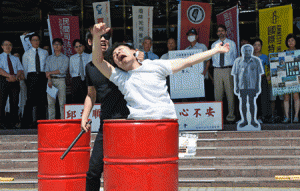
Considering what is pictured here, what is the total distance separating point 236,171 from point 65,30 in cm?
668

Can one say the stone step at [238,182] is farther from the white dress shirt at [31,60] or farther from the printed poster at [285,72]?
the white dress shirt at [31,60]

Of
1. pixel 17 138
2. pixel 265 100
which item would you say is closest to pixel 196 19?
pixel 265 100

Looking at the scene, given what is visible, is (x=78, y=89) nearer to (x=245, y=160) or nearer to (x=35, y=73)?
(x=35, y=73)

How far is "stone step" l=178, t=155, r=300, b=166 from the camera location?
25.8 feet

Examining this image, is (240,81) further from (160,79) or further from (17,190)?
(160,79)

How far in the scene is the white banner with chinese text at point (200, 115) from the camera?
9234 millimetres

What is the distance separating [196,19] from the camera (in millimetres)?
11688

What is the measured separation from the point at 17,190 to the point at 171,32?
27.1 feet

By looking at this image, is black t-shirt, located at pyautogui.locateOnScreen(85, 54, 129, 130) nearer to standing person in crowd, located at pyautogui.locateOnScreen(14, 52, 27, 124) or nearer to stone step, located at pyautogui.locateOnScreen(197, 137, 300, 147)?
stone step, located at pyautogui.locateOnScreen(197, 137, 300, 147)

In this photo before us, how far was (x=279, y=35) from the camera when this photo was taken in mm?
11305

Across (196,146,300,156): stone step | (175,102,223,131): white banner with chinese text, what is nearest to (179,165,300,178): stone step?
(196,146,300,156): stone step

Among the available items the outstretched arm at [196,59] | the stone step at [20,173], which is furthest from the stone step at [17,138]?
the outstretched arm at [196,59]

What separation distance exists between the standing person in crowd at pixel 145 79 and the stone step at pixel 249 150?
192 inches

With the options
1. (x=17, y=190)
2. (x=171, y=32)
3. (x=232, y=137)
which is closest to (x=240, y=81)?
→ (x=232, y=137)
